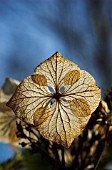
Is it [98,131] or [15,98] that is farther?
[98,131]

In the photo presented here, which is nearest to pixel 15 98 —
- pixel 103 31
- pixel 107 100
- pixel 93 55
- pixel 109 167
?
pixel 107 100

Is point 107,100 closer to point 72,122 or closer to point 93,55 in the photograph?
point 72,122

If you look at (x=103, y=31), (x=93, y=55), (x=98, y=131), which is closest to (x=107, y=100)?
(x=98, y=131)

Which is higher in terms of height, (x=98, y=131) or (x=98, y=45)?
(x=98, y=45)

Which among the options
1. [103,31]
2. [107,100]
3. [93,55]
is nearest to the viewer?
[107,100]

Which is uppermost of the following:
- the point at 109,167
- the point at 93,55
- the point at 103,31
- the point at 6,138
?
the point at 103,31

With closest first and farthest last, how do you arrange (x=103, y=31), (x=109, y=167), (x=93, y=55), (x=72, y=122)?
(x=72, y=122) < (x=109, y=167) < (x=93, y=55) < (x=103, y=31)
